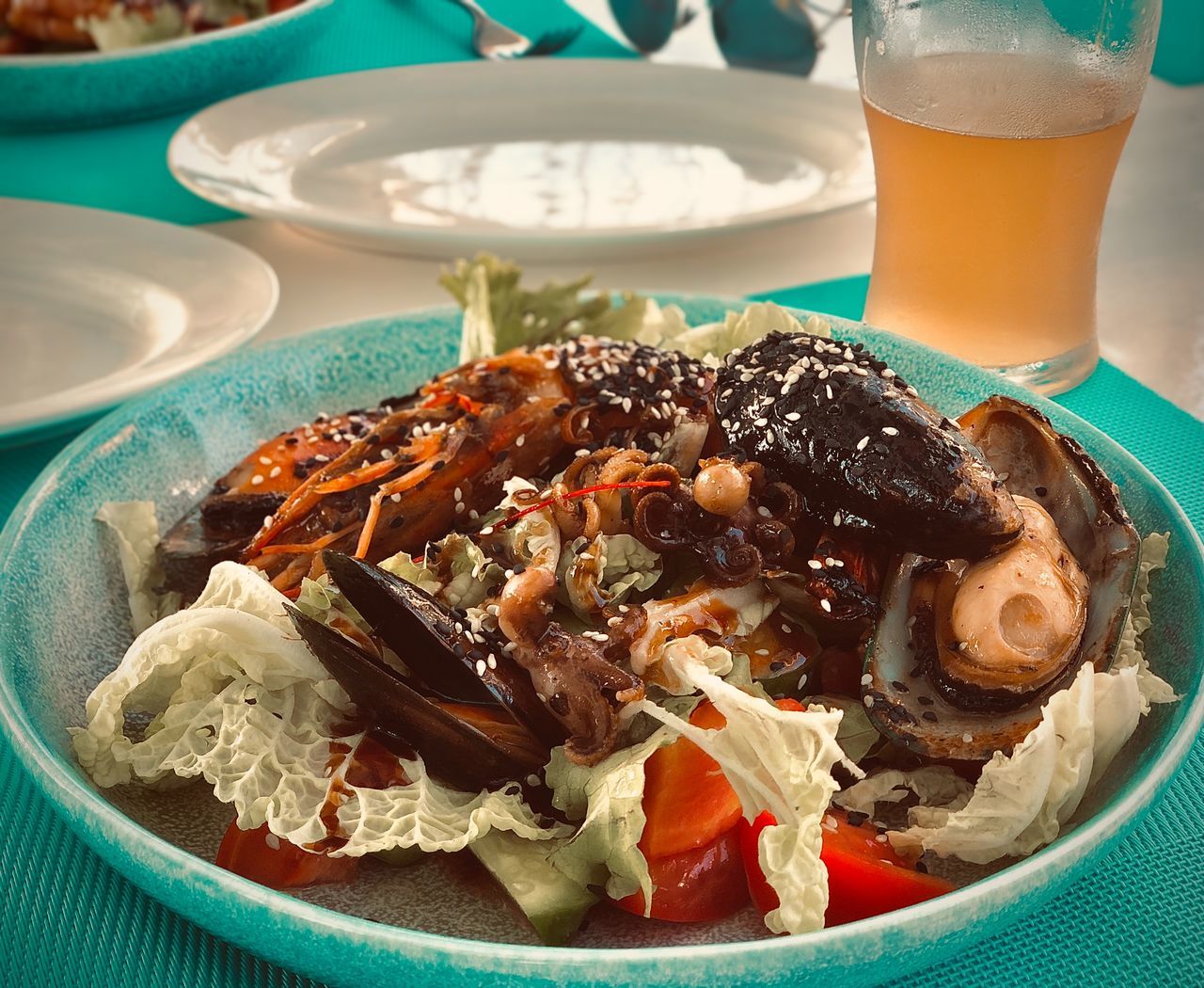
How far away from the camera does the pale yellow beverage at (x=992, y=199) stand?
216cm

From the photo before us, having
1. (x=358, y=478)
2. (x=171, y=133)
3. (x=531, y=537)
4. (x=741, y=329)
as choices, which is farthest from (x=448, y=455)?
(x=171, y=133)

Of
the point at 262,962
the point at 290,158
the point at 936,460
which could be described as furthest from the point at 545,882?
the point at 290,158

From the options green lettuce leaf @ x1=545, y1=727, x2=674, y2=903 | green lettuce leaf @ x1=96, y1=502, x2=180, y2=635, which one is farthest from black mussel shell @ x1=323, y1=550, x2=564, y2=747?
green lettuce leaf @ x1=96, y1=502, x2=180, y2=635

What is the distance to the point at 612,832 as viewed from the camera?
1.35 meters

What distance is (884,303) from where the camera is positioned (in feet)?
8.30

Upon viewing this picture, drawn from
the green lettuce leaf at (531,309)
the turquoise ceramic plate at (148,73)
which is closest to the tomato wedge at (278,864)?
the green lettuce leaf at (531,309)

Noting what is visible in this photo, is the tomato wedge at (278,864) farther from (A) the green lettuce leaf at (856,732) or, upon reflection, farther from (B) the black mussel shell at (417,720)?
(A) the green lettuce leaf at (856,732)

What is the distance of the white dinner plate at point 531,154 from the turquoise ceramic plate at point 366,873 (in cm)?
58

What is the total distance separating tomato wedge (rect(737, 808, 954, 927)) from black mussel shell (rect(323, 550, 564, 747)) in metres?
0.28

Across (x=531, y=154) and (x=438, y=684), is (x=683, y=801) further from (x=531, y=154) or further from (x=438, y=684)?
(x=531, y=154)

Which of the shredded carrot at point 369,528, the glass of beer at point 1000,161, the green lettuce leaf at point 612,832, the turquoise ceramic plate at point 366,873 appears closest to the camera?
the turquoise ceramic plate at point 366,873

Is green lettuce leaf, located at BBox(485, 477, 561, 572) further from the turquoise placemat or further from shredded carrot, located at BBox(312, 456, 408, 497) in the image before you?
the turquoise placemat

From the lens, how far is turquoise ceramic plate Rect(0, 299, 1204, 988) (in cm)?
110

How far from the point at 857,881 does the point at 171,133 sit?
10.9ft
